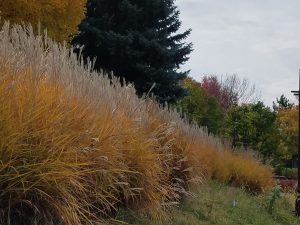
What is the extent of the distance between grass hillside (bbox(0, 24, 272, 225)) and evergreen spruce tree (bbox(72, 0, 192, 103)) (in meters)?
14.7

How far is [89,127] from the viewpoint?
4.58 metres

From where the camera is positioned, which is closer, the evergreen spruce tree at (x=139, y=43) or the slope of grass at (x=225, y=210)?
the slope of grass at (x=225, y=210)

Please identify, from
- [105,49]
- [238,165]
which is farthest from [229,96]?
[238,165]

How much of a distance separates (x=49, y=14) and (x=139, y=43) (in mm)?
6298

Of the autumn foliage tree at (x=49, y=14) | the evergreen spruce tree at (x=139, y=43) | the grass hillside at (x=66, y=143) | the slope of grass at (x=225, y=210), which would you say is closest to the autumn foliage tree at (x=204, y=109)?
the evergreen spruce tree at (x=139, y=43)

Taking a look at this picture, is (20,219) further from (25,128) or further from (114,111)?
(114,111)

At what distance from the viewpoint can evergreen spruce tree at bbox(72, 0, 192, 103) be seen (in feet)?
69.3

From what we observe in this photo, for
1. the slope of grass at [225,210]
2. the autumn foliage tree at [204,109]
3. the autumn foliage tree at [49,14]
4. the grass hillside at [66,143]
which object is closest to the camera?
the grass hillside at [66,143]

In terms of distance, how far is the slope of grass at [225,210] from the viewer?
24.9ft

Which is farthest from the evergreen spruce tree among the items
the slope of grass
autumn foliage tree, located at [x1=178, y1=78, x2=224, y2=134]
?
autumn foliage tree, located at [x1=178, y1=78, x2=224, y2=134]

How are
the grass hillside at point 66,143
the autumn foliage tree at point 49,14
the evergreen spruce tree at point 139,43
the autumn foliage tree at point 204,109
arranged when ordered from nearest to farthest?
1. the grass hillside at point 66,143
2. the autumn foliage tree at point 49,14
3. the evergreen spruce tree at point 139,43
4. the autumn foliage tree at point 204,109

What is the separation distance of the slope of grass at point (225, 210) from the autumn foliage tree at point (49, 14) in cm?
605

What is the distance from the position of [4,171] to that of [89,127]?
906 millimetres

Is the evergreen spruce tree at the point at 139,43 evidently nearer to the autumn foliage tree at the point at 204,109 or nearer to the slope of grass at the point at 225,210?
the slope of grass at the point at 225,210
